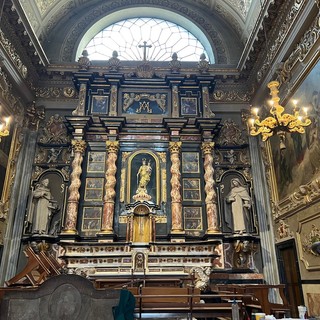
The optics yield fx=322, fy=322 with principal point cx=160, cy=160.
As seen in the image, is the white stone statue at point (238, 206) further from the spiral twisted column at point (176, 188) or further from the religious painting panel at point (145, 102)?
the religious painting panel at point (145, 102)

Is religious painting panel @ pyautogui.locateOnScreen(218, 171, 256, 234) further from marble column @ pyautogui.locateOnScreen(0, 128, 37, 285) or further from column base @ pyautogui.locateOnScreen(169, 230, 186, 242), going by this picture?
marble column @ pyautogui.locateOnScreen(0, 128, 37, 285)

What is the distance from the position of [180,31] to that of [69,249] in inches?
383

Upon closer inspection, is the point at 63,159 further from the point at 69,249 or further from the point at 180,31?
the point at 180,31

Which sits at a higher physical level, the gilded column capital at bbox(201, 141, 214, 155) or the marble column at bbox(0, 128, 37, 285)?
the gilded column capital at bbox(201, 141, 214, 155)

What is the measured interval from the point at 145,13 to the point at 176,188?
787cm

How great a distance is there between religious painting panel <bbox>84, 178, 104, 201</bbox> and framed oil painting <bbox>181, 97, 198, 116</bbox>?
3.68 meters

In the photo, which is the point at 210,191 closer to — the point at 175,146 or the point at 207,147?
the point at 207,147

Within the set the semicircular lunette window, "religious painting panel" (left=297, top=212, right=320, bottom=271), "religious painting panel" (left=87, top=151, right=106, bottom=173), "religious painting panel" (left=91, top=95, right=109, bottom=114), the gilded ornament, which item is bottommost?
"religious painting panel" (left=297, top=212, right=320, bottom=271)

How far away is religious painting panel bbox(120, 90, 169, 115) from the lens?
11.2 metres

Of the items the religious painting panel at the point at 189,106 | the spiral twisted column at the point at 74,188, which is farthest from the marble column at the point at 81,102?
the religious painting panel at the point at 189,106

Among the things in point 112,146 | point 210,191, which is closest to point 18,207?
point 112,146

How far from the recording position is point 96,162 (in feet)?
34.2

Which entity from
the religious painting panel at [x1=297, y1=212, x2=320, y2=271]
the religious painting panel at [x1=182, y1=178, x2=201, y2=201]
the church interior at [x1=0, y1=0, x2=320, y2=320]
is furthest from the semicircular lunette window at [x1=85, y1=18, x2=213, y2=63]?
the religious painting panel at [x1=297, y1=212, x2=320, y2=271]

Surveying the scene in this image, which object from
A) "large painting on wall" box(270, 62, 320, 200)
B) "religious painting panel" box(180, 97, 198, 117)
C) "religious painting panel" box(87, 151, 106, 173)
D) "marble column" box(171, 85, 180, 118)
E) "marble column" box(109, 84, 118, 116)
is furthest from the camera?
"religious painting panel" box(180, 97, 198, 117)
